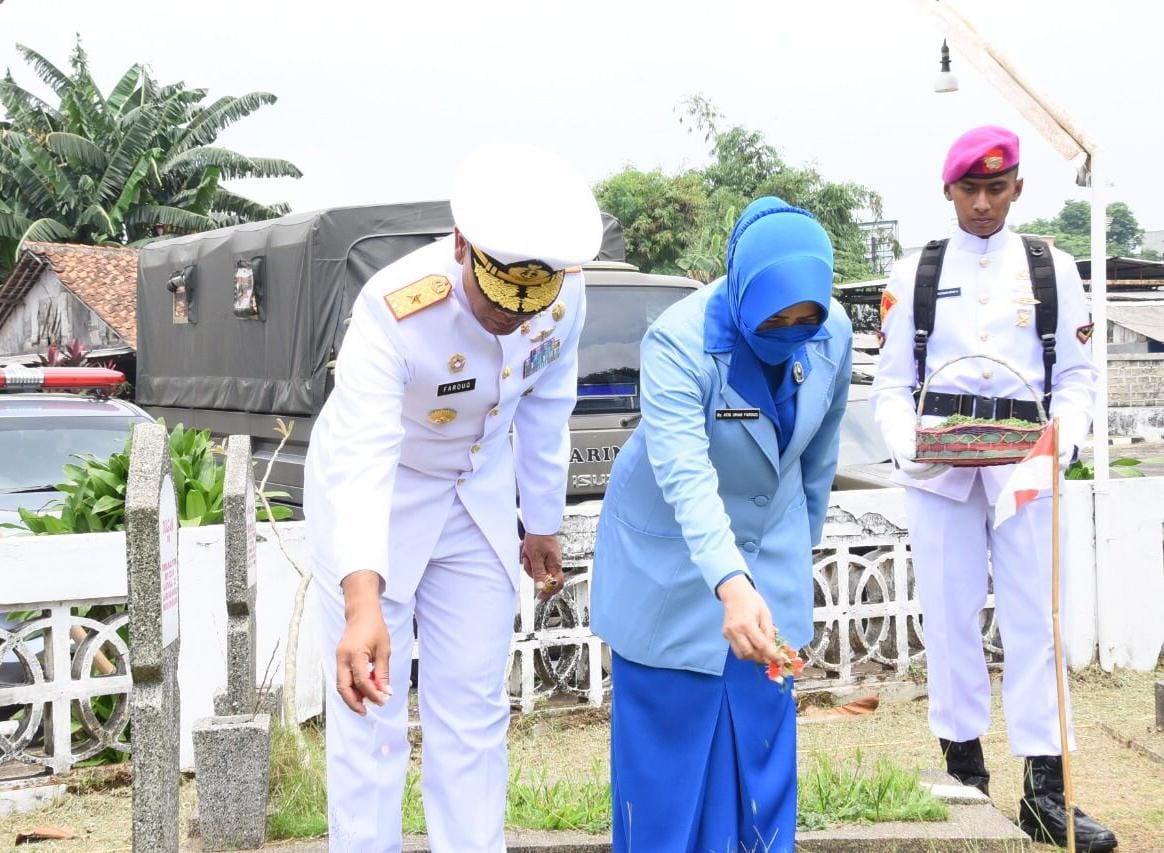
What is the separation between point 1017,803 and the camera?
4.52 meters

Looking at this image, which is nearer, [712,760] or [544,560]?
[712,760]

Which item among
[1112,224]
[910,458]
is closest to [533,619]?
[910,458]

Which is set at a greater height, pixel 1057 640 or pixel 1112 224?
pixel 1112 224

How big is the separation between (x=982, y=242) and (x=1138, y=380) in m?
28.1

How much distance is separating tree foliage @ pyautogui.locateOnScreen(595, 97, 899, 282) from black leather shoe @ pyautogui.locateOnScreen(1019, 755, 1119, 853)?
97.4 feet

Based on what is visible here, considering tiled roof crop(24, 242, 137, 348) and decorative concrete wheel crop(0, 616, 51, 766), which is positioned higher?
tiled roof crop(24, 242, 137, 348)

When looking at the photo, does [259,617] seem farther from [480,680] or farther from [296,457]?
[296,457]

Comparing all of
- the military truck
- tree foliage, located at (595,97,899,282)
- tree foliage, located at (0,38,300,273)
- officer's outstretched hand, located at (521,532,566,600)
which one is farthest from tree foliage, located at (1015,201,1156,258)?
officer's outstretched hand, located at (521,532,566,600)

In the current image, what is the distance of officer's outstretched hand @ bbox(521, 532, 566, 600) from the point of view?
355cm

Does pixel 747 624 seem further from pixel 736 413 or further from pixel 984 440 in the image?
pixel 984 440

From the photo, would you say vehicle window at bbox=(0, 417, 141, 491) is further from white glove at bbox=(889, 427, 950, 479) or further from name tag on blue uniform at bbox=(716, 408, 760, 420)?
name tag on blue uniform at bbox=(716, 408, 760, 420)

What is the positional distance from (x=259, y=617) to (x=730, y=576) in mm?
3223

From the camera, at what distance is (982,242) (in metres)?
4.20

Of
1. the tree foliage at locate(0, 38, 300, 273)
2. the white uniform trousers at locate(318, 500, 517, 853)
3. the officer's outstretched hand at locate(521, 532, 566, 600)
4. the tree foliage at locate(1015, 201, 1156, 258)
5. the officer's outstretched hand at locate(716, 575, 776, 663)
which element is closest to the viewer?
the officer's outstretched hand at locate(716, 575, 776, 663)
